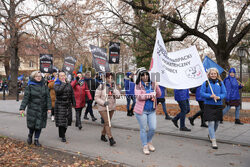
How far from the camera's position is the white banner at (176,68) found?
5.62 m

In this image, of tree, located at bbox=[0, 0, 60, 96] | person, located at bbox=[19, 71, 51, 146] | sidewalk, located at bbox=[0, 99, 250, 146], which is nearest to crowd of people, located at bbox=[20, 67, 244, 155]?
person, located at bbox=[19, 71, 51, 146]

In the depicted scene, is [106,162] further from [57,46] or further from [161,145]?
A: [57,46]

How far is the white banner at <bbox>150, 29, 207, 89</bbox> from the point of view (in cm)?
562

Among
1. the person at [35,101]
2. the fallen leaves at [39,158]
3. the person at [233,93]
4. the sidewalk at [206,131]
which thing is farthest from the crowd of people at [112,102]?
the person at [233,93]

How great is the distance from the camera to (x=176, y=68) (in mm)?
5734

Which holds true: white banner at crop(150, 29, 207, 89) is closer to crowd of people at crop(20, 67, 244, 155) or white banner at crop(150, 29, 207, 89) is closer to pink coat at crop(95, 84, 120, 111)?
crowd of people at crop(20, 67, 244, 155)

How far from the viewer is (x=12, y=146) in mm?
6238

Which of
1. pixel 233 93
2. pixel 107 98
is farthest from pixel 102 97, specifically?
pixel 233 93

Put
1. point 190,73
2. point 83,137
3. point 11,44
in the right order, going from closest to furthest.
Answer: point 190,73
point 83,137
point 11,44

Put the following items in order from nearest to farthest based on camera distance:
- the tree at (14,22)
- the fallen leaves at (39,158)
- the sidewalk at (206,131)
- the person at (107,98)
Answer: the fallen leaves at (39,158), the person at (107,98), the sidewalk at (206,131), the tree at (14,22)

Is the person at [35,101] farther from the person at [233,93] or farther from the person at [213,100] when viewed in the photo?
the person at [233,93]

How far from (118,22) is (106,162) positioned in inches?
439

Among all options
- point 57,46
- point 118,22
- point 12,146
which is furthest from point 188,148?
point 57,46

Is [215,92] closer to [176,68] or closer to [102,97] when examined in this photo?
[176,68]
